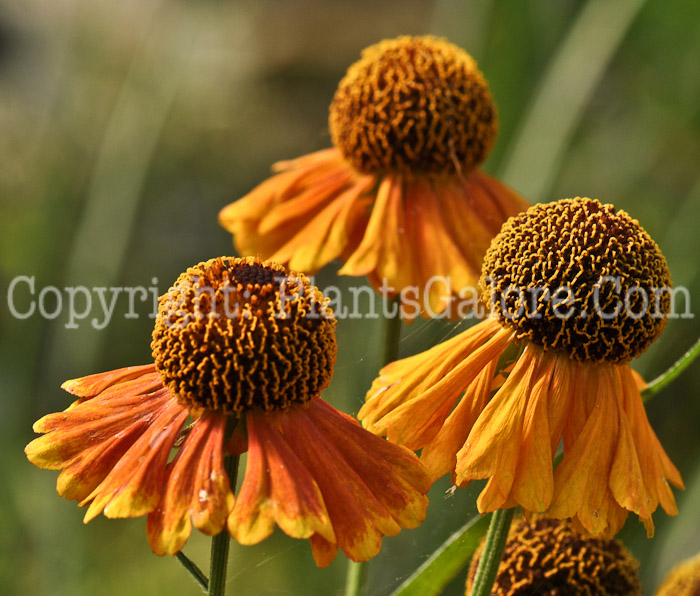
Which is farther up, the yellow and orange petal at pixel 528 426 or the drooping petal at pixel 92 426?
the yellow and orange petal at pixel 528 426

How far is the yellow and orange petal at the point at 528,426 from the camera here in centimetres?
44

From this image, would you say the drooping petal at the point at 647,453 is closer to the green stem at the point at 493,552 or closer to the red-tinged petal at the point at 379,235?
the green stem at the point at 493,552

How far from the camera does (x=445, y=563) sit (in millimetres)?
497

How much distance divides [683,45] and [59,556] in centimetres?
Result: 135

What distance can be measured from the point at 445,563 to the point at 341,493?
100mm

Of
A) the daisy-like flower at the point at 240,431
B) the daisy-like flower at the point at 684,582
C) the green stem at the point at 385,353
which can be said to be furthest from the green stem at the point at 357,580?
the daisy-like flower at the point at 684,582

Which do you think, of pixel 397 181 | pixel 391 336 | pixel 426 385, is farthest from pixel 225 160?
pixel 426 385

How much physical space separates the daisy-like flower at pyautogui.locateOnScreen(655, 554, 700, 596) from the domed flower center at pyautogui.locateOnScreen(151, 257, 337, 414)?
29cm

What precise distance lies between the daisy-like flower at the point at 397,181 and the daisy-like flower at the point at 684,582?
0.27m

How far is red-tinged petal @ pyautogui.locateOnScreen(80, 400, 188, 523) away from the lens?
397 millimetres

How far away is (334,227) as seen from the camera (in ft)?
2.41

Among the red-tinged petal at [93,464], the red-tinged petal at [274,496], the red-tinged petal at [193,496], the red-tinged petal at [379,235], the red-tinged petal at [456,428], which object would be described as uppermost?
the red-tinged petal at [379,235]

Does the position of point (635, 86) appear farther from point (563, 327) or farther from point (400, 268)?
point (563, 327)

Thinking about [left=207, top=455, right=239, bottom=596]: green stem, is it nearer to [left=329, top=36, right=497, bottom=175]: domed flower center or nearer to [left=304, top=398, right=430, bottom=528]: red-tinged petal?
[left=304, top=398, right=430, bottom=528]: red-tinged petal
